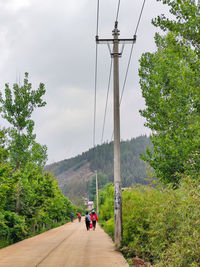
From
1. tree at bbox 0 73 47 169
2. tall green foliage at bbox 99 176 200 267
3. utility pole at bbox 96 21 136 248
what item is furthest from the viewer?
tree at bbox 0 73 47 169

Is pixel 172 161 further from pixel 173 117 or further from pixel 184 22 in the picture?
pixel 184 22

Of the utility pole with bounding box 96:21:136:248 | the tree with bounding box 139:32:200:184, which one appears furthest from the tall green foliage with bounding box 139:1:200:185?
the utility pole with bounding box 96:21:136:248

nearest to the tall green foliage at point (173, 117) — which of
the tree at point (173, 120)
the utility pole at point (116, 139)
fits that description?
the tree at point (173, 120)

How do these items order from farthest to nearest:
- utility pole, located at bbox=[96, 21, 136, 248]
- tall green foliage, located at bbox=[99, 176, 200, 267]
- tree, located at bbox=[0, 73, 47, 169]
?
tree, located at bbox=[0, 73, 47, 169]
utility pole, located at bbox=[96, 21, 136, 248]
tall green foliage, located at bbox=[99, 176, 200, 267]

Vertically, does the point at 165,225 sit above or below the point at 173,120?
below

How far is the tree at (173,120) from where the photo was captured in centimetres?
1521

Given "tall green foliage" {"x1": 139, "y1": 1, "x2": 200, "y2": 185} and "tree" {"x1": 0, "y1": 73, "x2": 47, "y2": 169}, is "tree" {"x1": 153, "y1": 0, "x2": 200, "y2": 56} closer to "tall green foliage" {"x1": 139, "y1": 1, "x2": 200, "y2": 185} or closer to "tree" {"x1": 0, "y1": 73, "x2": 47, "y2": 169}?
"tall green foliage" {"x1": 139, "y1": 1, "x2": 200, "y2": 185}

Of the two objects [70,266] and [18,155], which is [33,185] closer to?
[18,155]

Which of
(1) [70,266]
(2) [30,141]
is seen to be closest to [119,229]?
(1) [70,266]

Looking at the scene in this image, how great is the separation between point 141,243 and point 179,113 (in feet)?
24.2

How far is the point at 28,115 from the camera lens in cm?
2584

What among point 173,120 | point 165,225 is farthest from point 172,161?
point 165,225

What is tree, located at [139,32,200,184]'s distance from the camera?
1521cm

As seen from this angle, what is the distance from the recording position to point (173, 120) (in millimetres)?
17062
